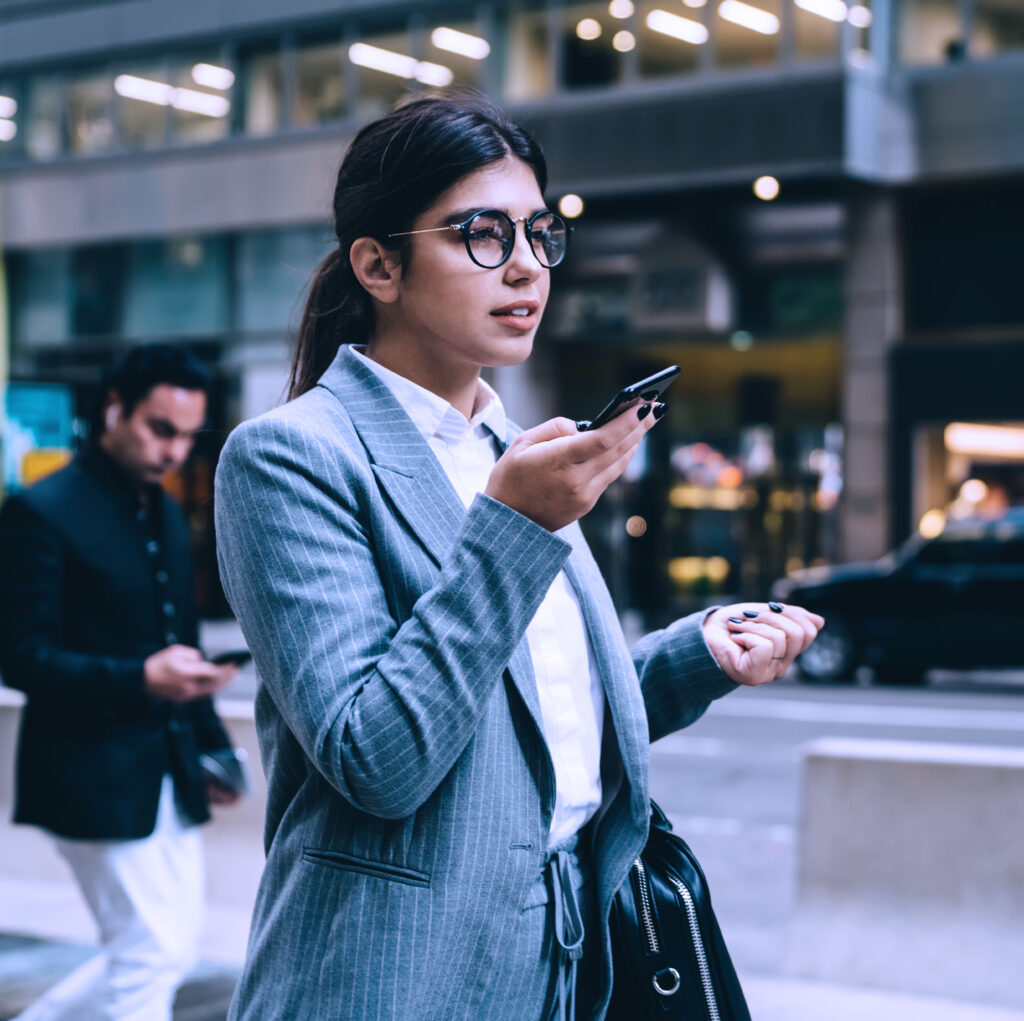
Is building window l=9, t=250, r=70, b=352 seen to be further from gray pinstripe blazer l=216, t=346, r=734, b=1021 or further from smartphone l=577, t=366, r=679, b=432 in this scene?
smartphone l=577, t=366, r=679, b=432

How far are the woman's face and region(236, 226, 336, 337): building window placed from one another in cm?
2290

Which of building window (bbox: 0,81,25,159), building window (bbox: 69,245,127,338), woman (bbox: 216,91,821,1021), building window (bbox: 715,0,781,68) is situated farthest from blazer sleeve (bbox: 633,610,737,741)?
building window (bbox: 0,81,25,159)

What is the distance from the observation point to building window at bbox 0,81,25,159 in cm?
2761

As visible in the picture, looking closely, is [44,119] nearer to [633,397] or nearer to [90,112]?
[90,112]

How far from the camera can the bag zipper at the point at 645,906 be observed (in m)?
2.00

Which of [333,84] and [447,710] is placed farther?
[333,84]

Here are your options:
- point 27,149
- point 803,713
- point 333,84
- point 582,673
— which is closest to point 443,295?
point 582,673

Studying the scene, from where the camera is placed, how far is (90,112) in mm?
26734

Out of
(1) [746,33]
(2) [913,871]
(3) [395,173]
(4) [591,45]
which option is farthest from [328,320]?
(4) [591,45]

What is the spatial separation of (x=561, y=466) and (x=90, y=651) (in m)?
2.50

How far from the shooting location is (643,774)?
2.01 metres

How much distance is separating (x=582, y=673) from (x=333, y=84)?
23.3 meters

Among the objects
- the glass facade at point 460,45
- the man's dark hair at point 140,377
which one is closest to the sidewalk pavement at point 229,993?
the man's dark hair at point 140,377

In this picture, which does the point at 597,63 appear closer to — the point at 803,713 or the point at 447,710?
the point at 803,713
